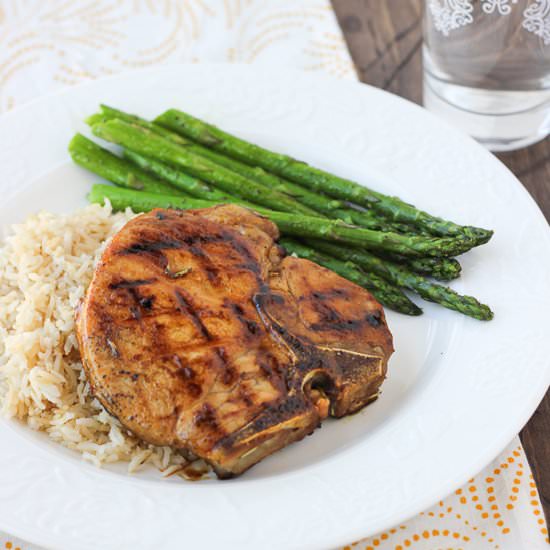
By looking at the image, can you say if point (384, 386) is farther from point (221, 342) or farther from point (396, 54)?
point (396, 54)

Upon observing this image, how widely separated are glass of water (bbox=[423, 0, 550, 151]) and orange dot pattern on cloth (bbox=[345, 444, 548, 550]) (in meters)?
2.94

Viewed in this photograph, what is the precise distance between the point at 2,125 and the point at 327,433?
323 centimetres

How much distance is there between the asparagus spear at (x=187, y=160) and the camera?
5.14 metres

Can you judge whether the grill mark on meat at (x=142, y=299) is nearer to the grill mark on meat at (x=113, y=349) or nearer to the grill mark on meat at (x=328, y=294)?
the grill mark on meat at (x=113, y=349)

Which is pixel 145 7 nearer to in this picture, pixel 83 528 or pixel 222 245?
pixel 222 245

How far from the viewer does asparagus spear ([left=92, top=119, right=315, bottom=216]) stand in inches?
203

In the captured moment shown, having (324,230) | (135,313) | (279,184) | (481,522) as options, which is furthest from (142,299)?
(481,522)

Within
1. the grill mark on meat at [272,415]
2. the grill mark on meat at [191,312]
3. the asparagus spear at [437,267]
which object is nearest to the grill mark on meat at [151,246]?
the grill mark on meat at [191,312]

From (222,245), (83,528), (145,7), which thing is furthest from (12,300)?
(145,7)

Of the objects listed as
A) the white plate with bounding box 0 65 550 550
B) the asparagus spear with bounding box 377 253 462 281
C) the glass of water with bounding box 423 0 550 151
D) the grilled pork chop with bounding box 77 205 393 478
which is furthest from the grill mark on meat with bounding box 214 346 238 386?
the glass of water with bounding box 423 0 550 151

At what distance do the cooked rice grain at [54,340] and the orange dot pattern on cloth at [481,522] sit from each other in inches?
48.5

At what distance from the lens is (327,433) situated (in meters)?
4.12

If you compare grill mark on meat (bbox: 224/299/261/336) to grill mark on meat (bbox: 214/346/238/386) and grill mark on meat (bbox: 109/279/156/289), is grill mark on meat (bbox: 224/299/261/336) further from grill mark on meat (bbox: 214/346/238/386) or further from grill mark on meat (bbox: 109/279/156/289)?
grill mark on meat (bbox: 109/279/156/289)

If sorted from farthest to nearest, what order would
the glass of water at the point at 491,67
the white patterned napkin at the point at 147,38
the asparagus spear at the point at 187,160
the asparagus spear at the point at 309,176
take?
the white patterned napkin at the point at 147,38, the glass of water at the point at 491,67, the asparagus spear at the point at 187,160, the asparagus spear at the point at 309,176
